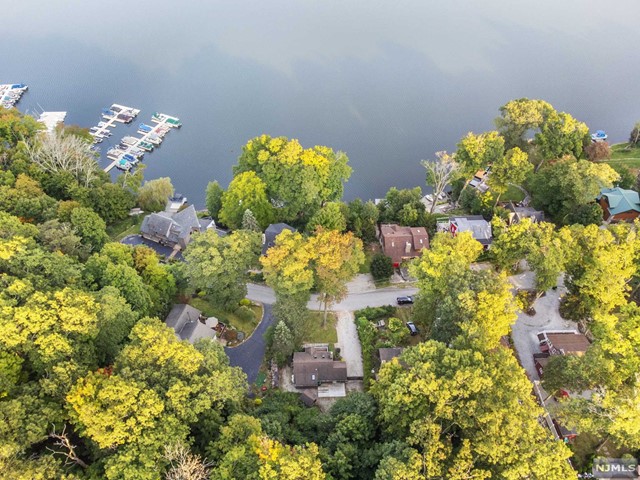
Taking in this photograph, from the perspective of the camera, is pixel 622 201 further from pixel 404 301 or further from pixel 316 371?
pixel 316 371

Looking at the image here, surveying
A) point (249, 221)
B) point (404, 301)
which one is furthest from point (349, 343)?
point (249, 221)

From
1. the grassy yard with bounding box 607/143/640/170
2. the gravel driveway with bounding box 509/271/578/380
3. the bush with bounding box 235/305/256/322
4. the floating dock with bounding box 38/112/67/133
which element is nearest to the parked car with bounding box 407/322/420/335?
the gravel driveway with bounding box 509/271/578/380

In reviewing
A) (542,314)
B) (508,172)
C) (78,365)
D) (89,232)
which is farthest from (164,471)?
(508,172)

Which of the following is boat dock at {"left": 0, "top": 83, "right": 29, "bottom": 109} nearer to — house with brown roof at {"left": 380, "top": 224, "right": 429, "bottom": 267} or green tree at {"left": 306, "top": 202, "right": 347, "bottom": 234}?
green tree at {"left": 306, "top": 202, "right": 347, "bottom": 234}

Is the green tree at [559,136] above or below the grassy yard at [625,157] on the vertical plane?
above

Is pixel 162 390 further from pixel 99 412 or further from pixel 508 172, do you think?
pixel 508 172

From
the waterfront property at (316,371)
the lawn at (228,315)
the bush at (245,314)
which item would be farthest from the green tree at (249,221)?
the waterfront property at (316,371)

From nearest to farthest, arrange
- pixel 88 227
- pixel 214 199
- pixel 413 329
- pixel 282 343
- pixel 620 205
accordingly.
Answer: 1. pixel 282 343
2. pixel 413 329
3. pixel 88 227
4. pixel 620 205
5. pixel 214 199

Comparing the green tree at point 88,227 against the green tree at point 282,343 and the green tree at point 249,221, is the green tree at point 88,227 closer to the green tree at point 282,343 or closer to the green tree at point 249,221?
the green tree at point 249,221
